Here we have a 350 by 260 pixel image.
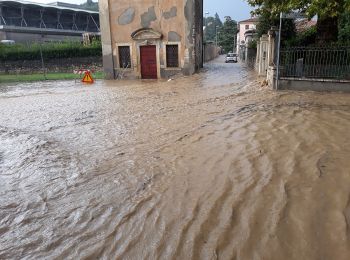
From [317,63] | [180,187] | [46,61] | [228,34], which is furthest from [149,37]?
[228,34]

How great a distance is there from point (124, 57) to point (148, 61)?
183 centimetres

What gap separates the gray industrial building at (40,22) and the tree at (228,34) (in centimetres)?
3170

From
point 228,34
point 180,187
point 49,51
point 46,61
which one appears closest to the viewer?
point 180,187

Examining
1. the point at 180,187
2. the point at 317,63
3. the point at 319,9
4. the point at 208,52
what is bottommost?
the point at 180,187

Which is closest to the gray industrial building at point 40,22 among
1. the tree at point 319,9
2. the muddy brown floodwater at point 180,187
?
the tree at point 319,9

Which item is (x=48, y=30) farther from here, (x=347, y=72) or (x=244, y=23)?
(x=244, y=23)

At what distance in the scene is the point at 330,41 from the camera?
1391 centimetres

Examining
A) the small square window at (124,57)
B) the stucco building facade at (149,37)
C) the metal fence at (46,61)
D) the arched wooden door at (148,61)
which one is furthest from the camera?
the metal fence at (46,61)

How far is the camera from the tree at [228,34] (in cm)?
7050

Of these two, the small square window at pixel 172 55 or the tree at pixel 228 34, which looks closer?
the small square window at pixel 172 55

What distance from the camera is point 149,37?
21.1 m

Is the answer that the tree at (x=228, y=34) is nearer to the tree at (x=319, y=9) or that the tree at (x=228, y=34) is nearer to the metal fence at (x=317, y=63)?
the tree at (x=319, y=9)

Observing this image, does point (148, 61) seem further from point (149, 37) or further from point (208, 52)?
point (208, 52)

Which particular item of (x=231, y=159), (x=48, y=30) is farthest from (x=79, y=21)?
(x=231, y=159)
